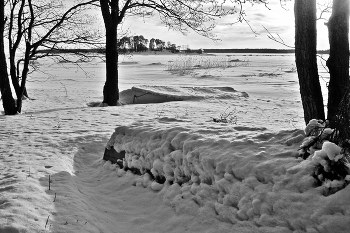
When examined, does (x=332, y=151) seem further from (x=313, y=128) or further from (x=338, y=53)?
(x=338, y=53)

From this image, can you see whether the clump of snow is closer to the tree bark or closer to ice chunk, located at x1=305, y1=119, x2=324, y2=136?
ice chunk, located at x1=305, y1=119, x2=324, y2=136

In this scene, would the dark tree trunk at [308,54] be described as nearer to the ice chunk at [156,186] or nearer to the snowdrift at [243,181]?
the snowdrift at [243,181]

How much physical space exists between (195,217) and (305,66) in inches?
98.3

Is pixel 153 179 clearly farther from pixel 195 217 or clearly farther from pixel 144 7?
pixel 144 7

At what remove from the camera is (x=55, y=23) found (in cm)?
1245

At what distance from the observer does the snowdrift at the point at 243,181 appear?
2.61 metres

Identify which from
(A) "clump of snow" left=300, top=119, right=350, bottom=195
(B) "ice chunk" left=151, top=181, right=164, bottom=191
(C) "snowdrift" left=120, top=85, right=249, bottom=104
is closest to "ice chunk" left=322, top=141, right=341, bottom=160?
(A) "clump of snow" left=300, top=119, right=350, bottom=195

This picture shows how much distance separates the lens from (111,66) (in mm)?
11383

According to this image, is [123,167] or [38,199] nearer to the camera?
[38,199]

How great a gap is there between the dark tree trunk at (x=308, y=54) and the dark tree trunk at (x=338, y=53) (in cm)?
18

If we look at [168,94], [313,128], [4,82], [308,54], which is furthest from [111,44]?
[313,128]

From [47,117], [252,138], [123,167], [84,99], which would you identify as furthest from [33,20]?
[252,138]

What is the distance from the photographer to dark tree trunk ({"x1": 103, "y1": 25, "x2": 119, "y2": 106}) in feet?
36.9

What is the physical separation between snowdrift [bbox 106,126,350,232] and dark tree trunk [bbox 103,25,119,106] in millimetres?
7032
